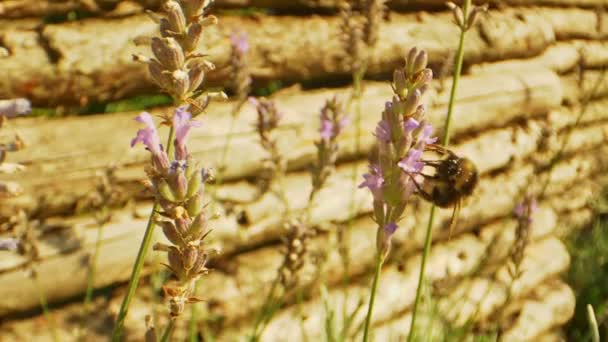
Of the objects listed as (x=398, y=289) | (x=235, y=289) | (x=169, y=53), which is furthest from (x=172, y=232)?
(x=398, y=289)

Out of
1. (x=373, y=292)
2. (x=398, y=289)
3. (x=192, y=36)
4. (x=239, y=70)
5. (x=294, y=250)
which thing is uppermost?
(x=192, y=36)

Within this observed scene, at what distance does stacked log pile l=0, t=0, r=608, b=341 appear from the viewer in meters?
2.38

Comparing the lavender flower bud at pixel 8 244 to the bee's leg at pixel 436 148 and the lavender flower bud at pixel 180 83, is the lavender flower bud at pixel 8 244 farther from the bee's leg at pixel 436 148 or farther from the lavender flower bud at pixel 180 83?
the bee's leg at pixel 436 148

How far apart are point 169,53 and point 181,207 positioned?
0.23 meters

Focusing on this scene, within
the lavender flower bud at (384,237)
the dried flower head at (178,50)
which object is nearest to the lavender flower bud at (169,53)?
the dried flower head at (178,50)

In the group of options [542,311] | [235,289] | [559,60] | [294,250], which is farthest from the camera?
[559,60]

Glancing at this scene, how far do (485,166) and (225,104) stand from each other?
1968mm

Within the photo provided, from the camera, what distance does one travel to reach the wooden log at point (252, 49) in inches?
92.7

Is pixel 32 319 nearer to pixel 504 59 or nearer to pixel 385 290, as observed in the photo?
pixel 385 290

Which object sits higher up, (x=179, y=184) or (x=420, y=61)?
(x=420, y=61)

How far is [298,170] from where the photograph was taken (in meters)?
3.24

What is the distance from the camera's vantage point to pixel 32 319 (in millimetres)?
2412

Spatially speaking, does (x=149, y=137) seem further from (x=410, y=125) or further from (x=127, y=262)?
(x=127, y=262)

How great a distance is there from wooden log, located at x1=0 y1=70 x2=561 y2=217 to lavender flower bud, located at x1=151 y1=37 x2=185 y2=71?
102cm
